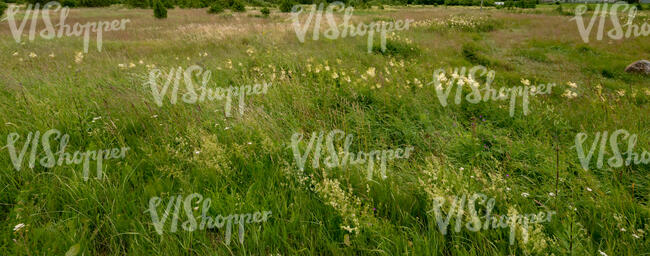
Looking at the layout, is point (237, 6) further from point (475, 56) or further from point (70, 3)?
point (70, 3)

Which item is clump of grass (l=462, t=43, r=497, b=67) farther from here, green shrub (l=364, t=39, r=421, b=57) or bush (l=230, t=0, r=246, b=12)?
bush (l=230, t=0, r=246, b=12)

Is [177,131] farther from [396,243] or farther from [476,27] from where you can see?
[476,27]

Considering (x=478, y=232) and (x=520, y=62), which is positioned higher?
(x=520, y=62)

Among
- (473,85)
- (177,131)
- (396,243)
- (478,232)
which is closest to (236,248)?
(396,243)

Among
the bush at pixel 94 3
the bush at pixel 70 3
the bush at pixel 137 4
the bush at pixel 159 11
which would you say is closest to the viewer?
the bush at pixel 159 11

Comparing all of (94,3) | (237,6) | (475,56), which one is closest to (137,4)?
(94,3)

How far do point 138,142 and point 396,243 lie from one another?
2504 mm

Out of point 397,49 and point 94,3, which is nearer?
point 397,49

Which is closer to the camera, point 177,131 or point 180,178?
point 180,178

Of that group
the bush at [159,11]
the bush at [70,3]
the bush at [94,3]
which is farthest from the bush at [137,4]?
the bush at [159,11]

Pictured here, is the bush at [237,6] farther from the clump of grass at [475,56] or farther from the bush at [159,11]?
the clump of grass at [475,56]

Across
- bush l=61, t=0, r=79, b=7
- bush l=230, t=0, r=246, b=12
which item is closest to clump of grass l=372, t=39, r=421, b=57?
bush l=230, t=0, r=246, b=12

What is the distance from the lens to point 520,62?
8.41 m

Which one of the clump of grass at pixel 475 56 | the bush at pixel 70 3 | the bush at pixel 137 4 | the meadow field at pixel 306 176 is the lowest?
the meadow field at pixel 306 176
